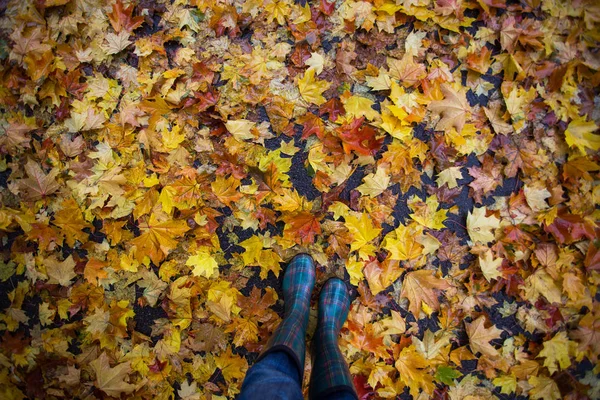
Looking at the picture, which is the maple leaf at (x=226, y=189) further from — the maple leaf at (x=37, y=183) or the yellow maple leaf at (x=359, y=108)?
the maple leaf at (x=37, y=183)

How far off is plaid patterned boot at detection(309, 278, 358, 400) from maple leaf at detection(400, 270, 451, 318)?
1.12 feet

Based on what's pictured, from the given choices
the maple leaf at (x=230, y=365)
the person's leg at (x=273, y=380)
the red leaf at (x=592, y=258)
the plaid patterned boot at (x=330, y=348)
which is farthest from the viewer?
the maple leaf at (x=230, y=365)

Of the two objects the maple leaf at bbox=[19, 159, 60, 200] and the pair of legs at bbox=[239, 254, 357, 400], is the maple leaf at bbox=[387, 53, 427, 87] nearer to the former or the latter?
the pair of legs at bbox=[239, 254, 357, 400]

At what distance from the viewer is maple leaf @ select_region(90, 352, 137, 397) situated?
2.01 metres

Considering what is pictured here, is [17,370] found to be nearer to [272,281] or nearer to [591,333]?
[272,281]

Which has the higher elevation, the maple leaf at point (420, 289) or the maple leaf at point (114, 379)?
the maple leaf at point (420, 289)

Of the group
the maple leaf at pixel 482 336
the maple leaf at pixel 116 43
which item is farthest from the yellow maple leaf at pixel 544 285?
the maple leaf at pixel 116 43

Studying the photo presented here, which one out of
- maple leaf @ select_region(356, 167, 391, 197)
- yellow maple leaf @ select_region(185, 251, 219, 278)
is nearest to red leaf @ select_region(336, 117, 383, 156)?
maple leaf @ select_region(356, 167, 391, 197)

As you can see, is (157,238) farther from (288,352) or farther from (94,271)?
(288,352)

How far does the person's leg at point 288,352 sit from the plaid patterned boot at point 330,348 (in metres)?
0.09

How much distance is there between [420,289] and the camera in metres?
1.97

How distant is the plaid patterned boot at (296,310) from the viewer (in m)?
1.45

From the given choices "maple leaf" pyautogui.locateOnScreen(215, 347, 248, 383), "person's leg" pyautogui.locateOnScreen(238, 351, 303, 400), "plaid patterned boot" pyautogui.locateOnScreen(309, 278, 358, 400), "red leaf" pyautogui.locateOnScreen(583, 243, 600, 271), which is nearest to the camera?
"person's leg" pyautogui.locateOnScreen(238, 351, 303, 400)

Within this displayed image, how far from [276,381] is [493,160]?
164 centimetres
